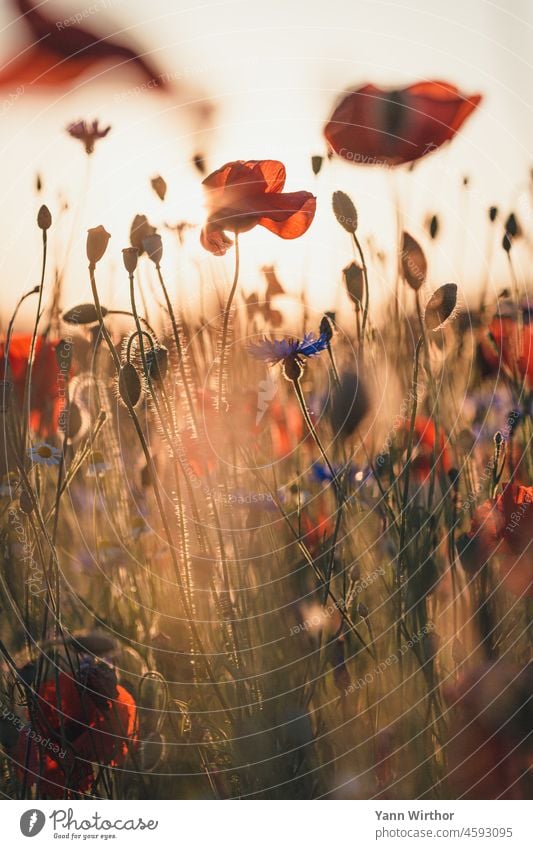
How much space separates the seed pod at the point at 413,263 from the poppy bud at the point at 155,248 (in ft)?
0.68

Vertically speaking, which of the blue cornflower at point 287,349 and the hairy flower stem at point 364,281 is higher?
the hairy flower stem at point 364,281

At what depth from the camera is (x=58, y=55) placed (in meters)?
0.74

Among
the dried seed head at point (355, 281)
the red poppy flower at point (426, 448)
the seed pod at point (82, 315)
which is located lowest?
the red poppy flower at point (426, 448)

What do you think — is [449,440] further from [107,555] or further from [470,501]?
[107,555]

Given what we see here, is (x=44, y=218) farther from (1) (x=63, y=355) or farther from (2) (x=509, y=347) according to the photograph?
(2) (x=509, y=347)

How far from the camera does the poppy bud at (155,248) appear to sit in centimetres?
73

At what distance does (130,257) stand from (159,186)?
0.07m

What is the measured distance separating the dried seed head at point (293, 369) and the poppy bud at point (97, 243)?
0.18 metres

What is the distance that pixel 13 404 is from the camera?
734mm

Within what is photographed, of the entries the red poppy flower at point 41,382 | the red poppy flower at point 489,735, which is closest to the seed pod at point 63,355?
the red poppy flower at point 41,382

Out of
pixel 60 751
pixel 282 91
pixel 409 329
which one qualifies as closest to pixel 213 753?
pixel 60 751

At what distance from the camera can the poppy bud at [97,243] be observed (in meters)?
0.73

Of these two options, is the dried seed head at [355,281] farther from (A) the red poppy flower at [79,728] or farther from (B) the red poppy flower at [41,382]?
(A) the red poppy flower at [79,728]

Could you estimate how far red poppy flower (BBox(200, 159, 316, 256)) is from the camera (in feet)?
2.38
